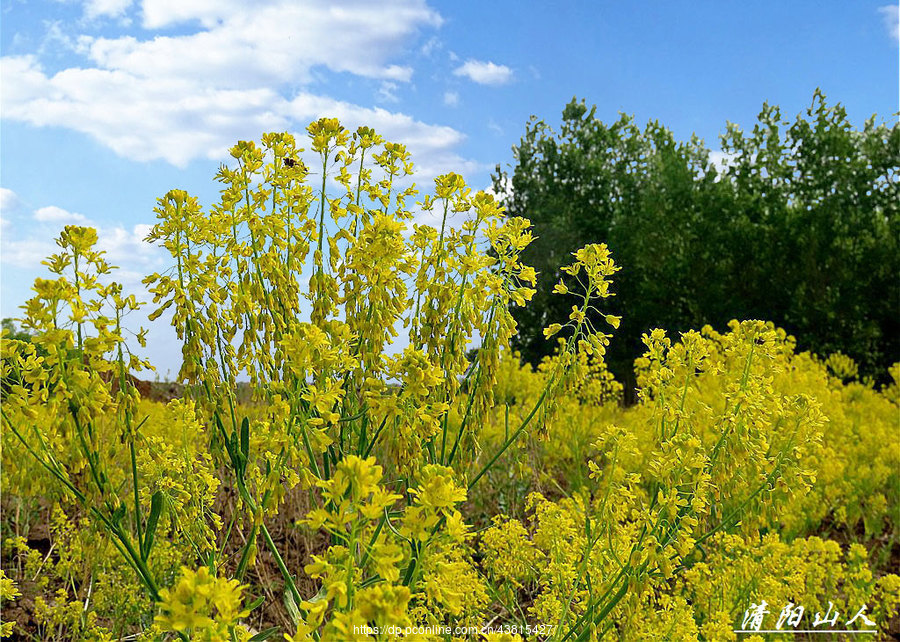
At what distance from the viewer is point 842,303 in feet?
54.0

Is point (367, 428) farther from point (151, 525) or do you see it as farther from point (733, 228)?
point (733, 228)

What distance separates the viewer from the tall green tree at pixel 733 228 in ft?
54.4

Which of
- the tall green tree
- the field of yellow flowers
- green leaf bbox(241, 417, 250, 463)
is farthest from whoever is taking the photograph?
the tall green tree

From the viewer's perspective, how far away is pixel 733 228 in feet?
61.6

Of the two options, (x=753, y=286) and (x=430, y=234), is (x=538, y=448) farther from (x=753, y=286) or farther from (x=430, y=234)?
(x=753, y=286)

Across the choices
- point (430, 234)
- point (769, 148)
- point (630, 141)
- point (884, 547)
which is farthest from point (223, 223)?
point (630, 141)

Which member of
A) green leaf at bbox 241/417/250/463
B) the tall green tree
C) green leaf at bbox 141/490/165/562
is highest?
the tall green tree

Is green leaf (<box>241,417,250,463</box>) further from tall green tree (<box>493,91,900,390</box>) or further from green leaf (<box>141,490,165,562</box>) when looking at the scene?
tall green tree (<box>493,91,900,390</box>)

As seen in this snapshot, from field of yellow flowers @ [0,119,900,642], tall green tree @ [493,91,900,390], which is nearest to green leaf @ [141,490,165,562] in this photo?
field of yellow flowers @ [0,119,900,642]

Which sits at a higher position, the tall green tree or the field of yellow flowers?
the tall green tree

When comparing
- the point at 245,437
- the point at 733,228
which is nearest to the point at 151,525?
the point at 245,437

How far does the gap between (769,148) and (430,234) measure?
19.7m

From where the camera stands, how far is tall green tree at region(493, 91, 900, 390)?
16.6 metres

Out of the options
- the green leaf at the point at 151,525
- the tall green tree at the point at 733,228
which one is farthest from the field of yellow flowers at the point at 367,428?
the tall green tree at the point at 733,228
